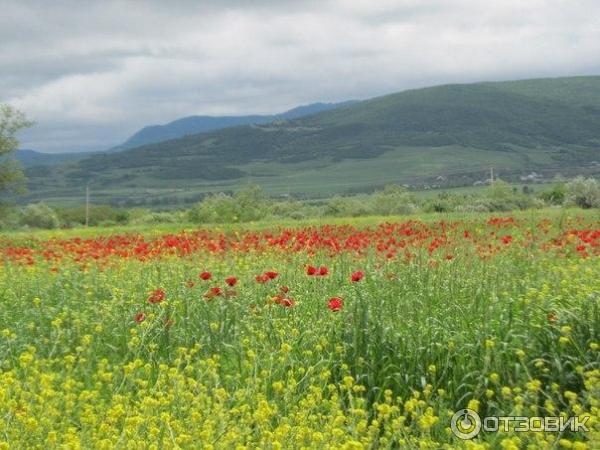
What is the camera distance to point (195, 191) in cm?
17912

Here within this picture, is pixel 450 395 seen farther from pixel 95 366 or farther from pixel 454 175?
pixel 454 175

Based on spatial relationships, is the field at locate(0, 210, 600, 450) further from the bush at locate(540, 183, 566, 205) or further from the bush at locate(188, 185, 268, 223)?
the bush at locate(540, 183, 566, 205)

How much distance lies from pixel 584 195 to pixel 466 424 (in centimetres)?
3715

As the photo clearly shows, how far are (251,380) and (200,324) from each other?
84.4 inches

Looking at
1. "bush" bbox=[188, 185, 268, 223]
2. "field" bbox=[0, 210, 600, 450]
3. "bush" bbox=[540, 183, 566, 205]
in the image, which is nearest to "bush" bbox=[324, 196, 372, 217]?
"bush" bbox=[188, 185, 268, 223]

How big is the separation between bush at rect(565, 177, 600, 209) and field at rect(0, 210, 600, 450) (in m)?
29.8

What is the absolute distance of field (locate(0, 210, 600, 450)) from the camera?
5.57 m

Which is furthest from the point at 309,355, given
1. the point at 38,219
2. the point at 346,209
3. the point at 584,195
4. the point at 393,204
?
the point at 38,219

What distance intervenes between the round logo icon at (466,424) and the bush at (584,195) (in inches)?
1322

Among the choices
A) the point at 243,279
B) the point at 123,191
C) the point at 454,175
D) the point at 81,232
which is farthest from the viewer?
the point at 123,191

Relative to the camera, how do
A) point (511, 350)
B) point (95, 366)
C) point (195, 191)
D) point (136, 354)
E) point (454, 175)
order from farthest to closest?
point (195, 191) → point (454, 175) → point (95, 366) → point (136, 354) → point (511, 350)

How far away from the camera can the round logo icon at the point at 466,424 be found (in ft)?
19.1

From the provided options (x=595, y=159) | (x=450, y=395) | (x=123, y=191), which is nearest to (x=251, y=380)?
(x=450, y=395)

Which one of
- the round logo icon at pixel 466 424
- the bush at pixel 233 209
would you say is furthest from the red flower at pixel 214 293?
the bush at pixel 233 209
